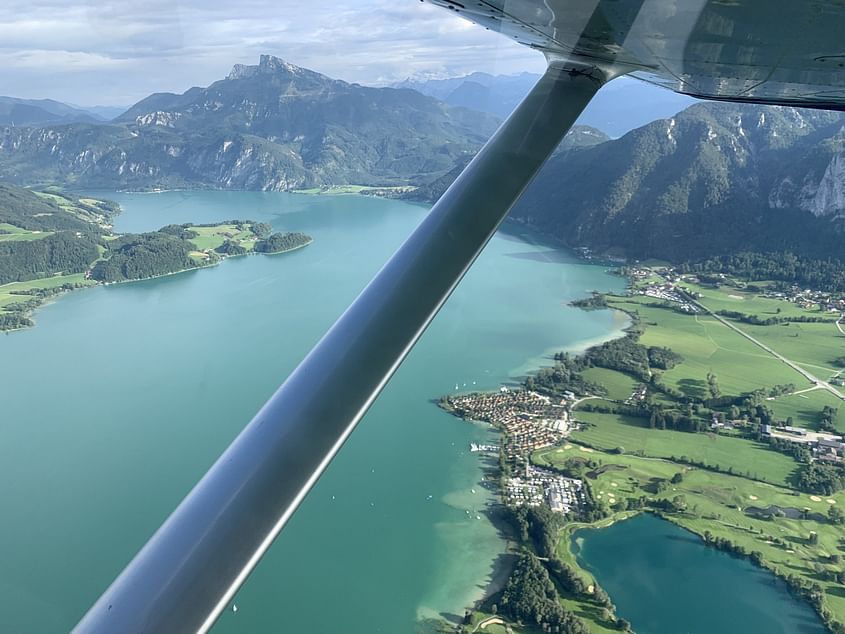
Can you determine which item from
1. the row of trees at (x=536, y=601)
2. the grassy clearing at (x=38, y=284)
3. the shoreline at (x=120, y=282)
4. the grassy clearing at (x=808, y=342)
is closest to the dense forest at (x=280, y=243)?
the shoreline at (x=120, y=282)

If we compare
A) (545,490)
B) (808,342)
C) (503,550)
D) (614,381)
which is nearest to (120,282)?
(614,381)

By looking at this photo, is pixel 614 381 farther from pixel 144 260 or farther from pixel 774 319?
pixel 144 260

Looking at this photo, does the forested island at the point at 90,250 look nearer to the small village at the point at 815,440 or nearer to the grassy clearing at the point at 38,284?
the grassy clearing at the point at 38,284

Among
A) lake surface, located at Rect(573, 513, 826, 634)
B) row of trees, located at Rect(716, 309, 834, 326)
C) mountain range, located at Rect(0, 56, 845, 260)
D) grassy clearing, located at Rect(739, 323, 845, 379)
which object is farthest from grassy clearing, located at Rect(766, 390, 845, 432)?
mountain range, located at Rect(0, 56, 845, 260)

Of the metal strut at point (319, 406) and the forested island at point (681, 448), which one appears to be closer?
the metal strut at point (319, 406)

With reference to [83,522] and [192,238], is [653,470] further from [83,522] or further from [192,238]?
[192,238]

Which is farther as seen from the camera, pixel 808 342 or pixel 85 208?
pixel 85 208
